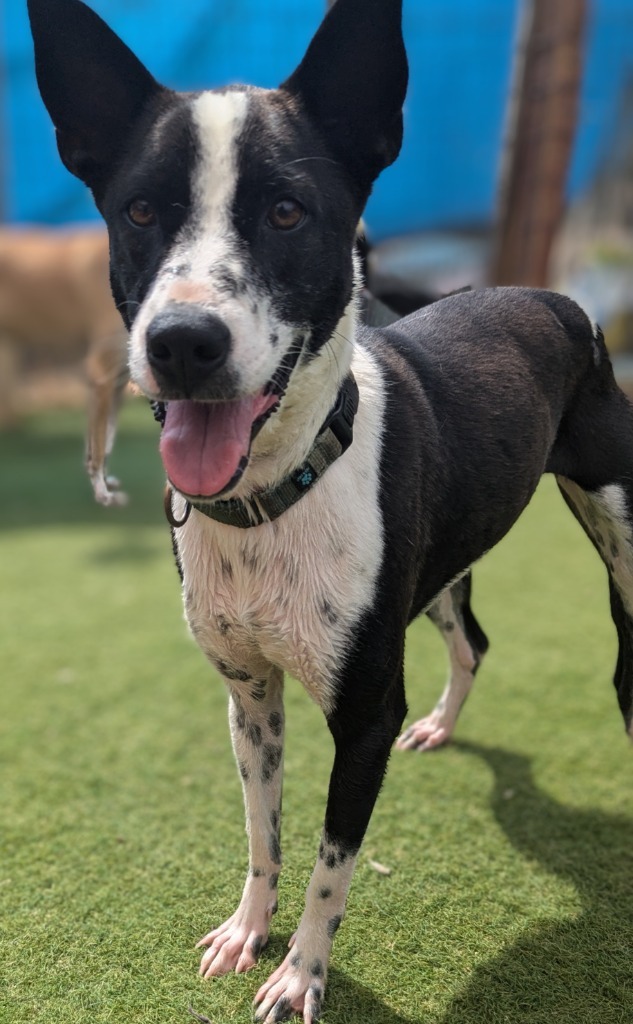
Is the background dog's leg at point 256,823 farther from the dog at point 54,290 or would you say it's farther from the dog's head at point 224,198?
the dog at point 54,290

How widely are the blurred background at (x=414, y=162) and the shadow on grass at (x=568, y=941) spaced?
4.79m

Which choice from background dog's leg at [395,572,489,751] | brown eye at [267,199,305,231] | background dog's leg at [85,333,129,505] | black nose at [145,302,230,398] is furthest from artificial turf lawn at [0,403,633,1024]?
brown eye at [267,199,305,231]

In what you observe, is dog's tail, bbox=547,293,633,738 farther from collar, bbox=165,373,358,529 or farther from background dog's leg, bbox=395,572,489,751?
collar, bbox=165,373,358,529

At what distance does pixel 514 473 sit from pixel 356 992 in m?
1.27

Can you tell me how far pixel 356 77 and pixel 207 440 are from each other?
784 millimetres

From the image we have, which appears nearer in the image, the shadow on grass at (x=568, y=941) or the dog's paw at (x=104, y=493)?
the shadow on grass at (x=568, y=941)

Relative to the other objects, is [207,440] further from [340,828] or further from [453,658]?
[453,658]

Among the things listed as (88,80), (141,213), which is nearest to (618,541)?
(141,213)

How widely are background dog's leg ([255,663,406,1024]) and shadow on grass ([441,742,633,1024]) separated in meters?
0.33

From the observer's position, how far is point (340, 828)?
2051 millimetres

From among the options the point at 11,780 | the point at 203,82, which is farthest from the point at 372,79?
the point at 203,82

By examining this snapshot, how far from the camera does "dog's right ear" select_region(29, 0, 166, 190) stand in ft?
6.23

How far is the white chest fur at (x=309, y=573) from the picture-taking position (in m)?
1.96

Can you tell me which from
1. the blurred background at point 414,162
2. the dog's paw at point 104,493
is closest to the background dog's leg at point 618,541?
the dog's paw at point 104,493
